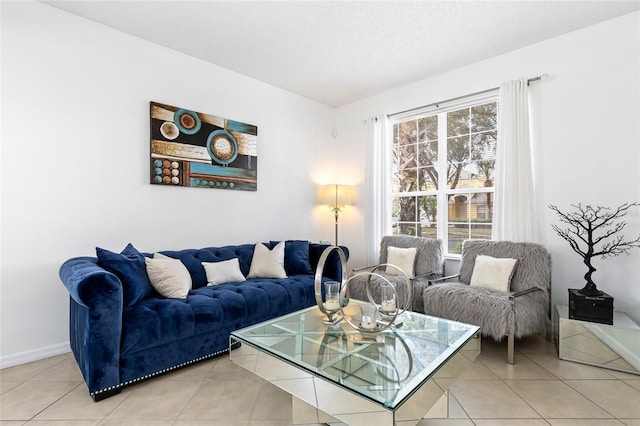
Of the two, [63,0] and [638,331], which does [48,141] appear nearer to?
[63,0]

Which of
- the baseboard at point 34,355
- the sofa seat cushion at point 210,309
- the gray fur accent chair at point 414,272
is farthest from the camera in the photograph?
the gray fur accent chair at point 414,272

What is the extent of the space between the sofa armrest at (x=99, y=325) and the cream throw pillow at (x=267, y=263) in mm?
1414

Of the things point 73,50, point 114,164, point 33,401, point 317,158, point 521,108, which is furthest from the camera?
point 317,158

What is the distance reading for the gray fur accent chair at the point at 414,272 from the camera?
10.6 feet

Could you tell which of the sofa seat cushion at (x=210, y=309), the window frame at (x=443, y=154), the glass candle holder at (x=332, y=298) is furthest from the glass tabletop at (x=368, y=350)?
the window frame at (x=443, y=154)

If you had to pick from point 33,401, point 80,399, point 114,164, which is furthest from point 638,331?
point 114,164

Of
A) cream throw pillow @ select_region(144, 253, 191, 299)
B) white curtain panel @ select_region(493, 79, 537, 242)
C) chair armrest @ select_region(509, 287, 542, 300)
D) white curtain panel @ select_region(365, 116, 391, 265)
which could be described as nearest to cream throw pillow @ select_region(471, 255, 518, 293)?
chair armrest @ select_region(509, 287, 542, 300)

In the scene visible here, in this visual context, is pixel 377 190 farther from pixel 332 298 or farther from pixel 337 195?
pixel 332 298

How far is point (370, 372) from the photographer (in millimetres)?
1379

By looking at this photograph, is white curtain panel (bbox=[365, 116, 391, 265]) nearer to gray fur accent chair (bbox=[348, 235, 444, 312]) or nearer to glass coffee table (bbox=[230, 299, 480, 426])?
gray fur accent chair (bbox=[348, 235, 444, 312])

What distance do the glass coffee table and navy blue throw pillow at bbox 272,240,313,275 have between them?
1415 mm

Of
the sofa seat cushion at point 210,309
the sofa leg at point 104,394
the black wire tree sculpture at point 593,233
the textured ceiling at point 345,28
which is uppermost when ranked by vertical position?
the textured ceiling at point 345,28

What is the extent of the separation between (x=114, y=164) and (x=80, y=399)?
72.8 inches

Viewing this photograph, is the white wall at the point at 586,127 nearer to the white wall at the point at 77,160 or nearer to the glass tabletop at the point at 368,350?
the glass tabletop at the point at 368,350
